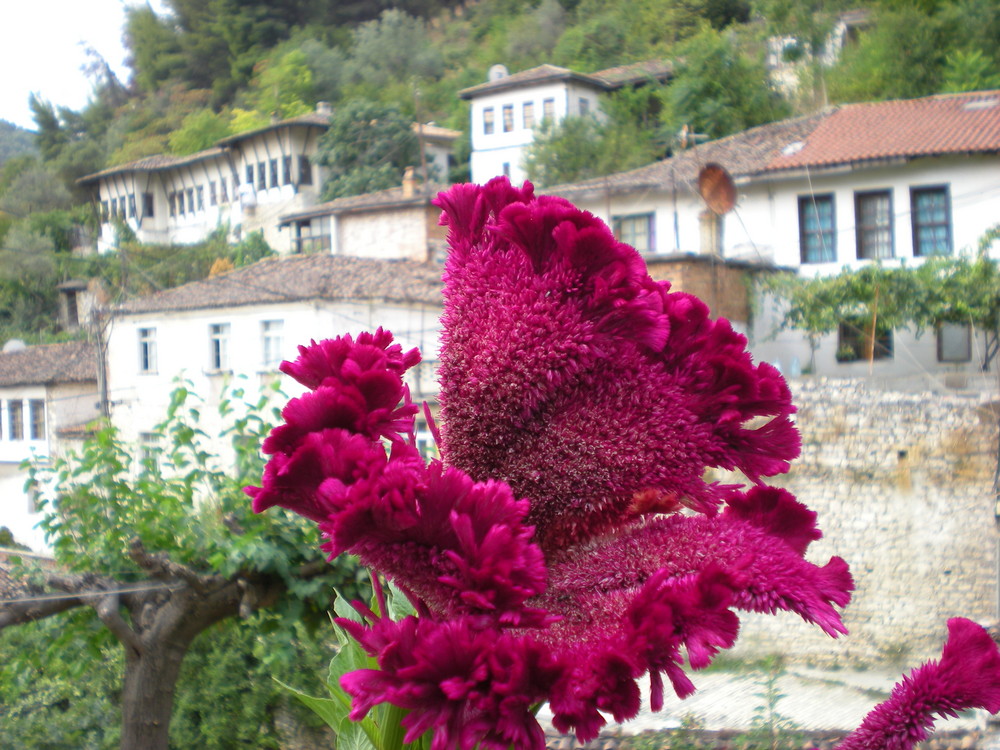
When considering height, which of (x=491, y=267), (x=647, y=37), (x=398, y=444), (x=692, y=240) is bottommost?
(x=398, y=444)

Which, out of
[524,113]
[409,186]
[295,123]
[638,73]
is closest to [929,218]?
[409,186]

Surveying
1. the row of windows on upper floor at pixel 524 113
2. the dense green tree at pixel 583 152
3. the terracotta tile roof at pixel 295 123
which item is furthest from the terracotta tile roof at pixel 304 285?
the terracotta tile roof at pixel 295 123

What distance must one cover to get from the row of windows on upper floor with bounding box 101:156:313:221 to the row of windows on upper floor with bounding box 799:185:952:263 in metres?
21.0

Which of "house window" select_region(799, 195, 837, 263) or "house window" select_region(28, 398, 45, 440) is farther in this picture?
"house window" select_region(28, 398, 45, 440)

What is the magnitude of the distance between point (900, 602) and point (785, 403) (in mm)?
9645

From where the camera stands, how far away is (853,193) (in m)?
15.2

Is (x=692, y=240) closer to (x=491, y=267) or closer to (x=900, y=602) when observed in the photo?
(x=900, y=602)

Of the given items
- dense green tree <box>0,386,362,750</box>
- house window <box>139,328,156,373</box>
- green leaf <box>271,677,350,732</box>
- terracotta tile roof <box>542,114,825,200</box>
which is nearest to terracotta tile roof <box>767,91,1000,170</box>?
terracotta tile roof <box>542,114,825,200</box>

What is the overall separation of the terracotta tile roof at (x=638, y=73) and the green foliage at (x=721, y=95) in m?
2.24

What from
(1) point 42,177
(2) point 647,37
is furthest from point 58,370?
(2) point 647,37

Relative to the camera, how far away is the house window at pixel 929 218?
1469cm

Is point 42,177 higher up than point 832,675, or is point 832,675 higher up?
point 42,177

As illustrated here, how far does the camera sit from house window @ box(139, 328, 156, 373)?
17795mm

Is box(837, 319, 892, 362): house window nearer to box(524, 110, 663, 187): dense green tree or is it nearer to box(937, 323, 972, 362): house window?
box(937, 323, 972, 362): house window
